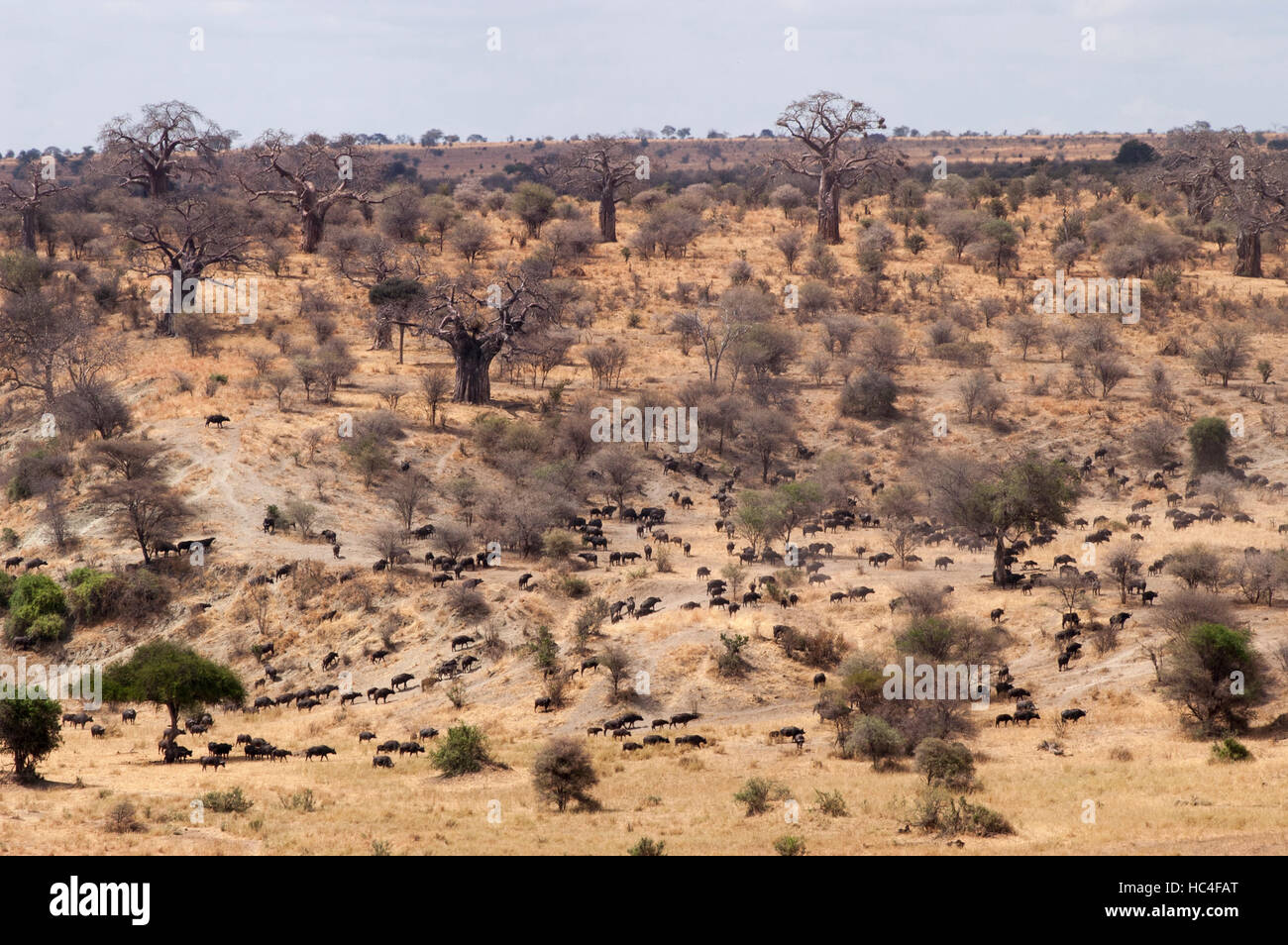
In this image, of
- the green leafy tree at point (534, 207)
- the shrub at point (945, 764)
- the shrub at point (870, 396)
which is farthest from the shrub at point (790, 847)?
the green leafy tree at point (534, 207)

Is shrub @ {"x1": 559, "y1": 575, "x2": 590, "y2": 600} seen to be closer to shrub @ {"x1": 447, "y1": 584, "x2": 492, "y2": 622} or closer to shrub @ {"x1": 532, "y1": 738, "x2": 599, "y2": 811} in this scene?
shrub @ {"x1": 447, "y1": 584, "x2": 492, "y2": 622}

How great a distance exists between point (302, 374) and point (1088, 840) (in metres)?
47.5

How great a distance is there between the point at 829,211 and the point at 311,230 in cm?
3810

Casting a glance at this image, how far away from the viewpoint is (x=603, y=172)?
3452 inches

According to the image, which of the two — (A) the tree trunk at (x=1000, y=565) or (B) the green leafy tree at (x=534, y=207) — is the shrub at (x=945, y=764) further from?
(B) the green leafy tree at (x=534, y=207)

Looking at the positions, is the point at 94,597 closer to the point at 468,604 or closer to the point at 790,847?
the point at 468,604

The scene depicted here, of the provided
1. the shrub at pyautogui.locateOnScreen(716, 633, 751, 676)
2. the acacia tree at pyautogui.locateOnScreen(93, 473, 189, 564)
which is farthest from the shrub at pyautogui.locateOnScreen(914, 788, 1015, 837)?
the acacia tree at pyautogui.locateOnScreen(93, 473, 189, 564)

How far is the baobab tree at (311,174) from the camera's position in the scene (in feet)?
272

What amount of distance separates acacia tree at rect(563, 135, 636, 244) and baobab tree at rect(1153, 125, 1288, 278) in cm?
3889

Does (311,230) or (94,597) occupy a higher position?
(311,230)

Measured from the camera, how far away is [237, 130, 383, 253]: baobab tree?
272 feet

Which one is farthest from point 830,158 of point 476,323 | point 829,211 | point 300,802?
point 300,802

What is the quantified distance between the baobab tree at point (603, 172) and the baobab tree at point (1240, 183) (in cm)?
3878
